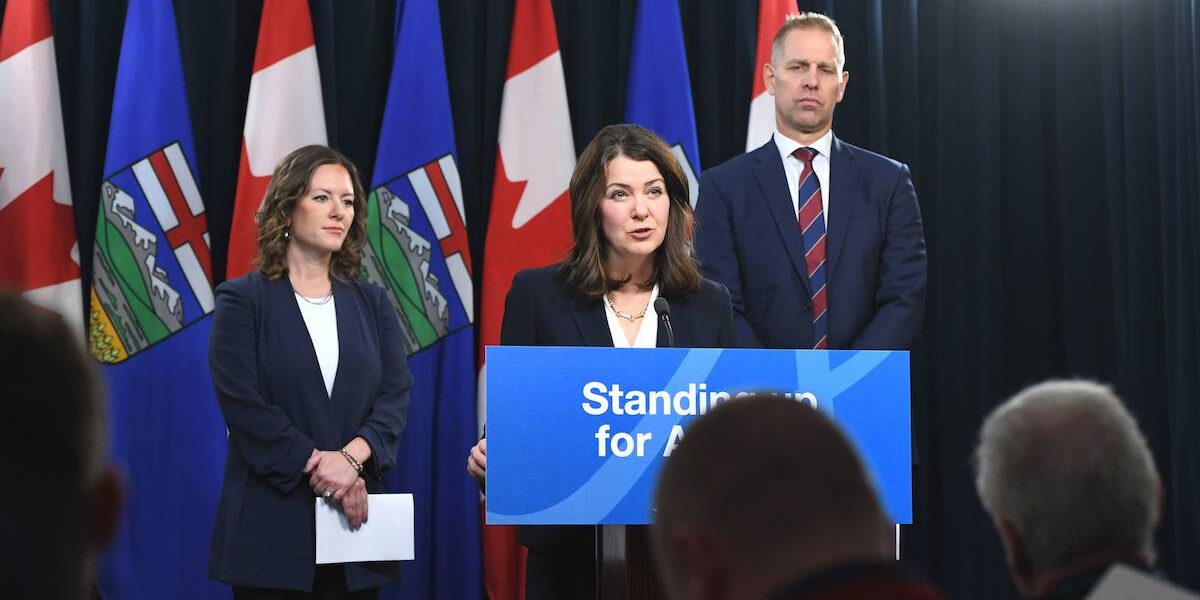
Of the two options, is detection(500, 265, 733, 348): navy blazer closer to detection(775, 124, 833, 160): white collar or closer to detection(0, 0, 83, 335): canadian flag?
detection(775, 124, 833, 160): white collar

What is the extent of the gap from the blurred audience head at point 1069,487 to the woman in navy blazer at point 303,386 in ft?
8.78

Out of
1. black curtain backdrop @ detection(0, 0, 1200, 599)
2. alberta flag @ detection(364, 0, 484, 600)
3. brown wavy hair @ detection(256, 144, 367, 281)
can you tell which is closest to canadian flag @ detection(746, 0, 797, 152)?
black curtain backdrop @ detection(0, 0, 1200, 599)

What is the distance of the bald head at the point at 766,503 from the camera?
1006 millimetres

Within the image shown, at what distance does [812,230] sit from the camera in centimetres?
443

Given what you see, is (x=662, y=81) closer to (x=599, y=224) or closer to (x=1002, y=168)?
(x=1002, y=168)

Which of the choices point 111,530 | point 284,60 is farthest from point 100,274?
point 111,530

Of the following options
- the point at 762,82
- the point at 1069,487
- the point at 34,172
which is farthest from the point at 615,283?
the point at 34,172

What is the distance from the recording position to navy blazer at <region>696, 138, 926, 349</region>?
14.2ft

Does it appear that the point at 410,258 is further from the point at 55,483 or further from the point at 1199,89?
the point at 55,483

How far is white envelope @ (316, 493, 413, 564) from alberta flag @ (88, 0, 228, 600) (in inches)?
49.6

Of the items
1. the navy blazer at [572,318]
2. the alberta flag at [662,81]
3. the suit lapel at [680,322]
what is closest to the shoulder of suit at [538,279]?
the navy blazer at [572,318]

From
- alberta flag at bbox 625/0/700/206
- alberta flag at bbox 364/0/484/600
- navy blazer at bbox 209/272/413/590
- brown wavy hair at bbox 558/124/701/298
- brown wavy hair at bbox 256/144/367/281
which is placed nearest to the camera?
brown wavy hair at bbox 558/124/701/298

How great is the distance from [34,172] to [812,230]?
2.72 m

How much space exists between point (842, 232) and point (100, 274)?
8.33 feet
